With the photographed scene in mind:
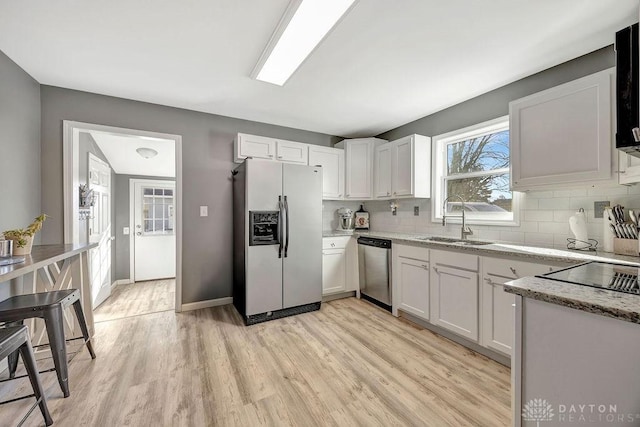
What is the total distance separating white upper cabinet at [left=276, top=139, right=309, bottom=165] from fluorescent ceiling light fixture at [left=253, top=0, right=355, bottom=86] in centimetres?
111

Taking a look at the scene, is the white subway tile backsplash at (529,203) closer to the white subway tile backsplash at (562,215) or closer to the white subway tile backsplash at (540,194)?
the white subway tile backsplash at (540,194)

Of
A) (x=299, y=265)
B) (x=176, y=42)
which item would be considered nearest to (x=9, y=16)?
(x=176, y=42)

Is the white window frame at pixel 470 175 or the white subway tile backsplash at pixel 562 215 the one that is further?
the white window frame at pixel 470 175

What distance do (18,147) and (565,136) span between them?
4276 mm

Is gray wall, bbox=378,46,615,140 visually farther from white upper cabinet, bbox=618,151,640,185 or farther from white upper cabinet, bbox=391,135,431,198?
white upper cabinet, bbox=618,151,640,185

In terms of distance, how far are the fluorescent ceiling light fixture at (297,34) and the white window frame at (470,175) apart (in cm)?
193

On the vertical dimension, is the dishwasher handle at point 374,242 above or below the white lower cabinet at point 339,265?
above

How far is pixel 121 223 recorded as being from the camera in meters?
4.50

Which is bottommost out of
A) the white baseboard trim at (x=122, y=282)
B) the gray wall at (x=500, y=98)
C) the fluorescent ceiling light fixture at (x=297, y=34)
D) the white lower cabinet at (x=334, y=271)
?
the white baseboard trim at (x=122, y=282)

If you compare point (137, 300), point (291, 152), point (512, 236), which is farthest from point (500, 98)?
point (137, 300)

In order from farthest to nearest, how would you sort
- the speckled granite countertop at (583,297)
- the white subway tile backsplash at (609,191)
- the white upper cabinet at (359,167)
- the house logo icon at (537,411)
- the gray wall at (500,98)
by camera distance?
the white upper cabinet at (359,167) < the gray wall at (500,98) < the white subway tile backsplash at (609,191) < the house logo icon at (537,411) < the speckled granite countertop at (583,297)

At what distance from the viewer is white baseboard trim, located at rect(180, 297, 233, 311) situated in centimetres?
321

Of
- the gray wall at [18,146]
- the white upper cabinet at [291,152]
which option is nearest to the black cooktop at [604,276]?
the white upper cabinet at [291,152]

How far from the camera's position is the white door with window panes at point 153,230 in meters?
4.62
